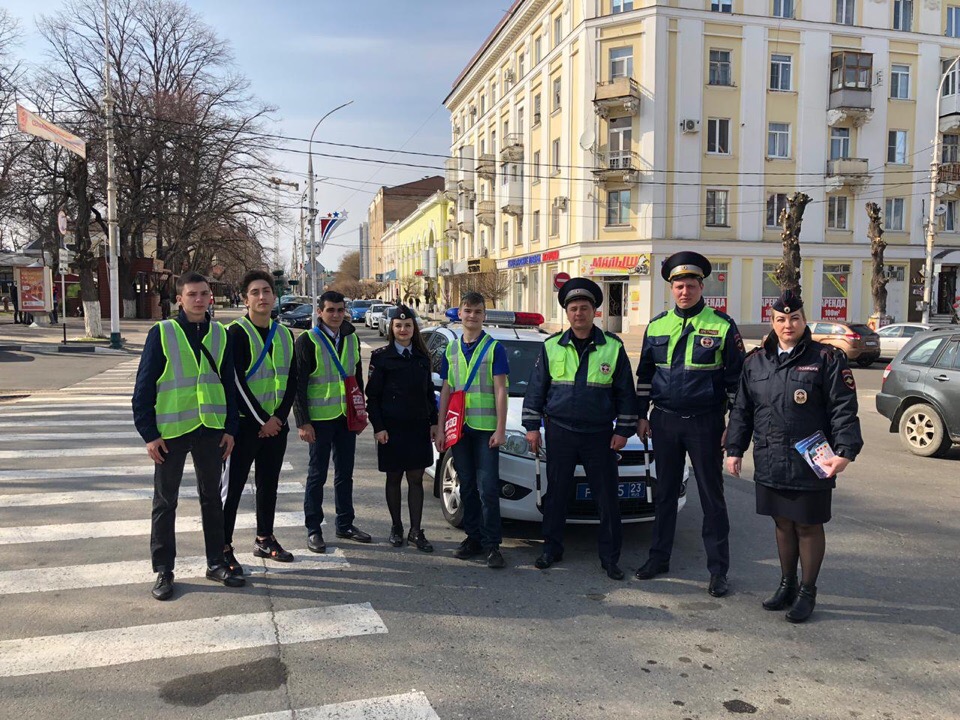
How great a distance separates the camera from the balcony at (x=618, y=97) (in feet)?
107

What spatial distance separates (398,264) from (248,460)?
3621 inches

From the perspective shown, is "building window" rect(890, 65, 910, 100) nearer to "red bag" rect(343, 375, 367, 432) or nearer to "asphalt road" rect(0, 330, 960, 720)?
"asphalt road" rect(0, 330, 960, 720)

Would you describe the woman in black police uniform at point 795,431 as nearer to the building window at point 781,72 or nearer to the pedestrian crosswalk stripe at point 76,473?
the pedestrian crosswalk stripe at point 76,473

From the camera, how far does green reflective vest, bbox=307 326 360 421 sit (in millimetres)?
5285

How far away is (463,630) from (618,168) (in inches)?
1250

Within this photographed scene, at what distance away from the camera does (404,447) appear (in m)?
5.37

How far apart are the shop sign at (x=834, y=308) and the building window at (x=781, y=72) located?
10408mm

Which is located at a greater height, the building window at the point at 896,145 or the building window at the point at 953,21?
the building window at the point at 953,21

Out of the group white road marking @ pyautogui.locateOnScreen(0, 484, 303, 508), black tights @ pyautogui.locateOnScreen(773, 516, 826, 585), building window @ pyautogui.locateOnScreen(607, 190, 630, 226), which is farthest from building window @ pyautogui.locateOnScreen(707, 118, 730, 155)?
black tights @ pyautogui.locateOnScreen(773, 516, 826, 585)

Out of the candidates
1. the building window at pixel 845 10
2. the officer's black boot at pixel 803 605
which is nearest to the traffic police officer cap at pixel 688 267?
the officer's black boot at pixel 803 605

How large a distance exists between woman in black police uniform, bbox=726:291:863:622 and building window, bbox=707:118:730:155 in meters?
32.6

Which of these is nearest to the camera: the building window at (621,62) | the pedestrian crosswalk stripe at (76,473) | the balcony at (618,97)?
the pedestrian crosswalk stripe at (76,473)

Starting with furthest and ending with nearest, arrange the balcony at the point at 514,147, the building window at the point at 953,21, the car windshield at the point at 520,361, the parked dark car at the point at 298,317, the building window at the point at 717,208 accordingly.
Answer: the balcony at the point at 514,147
the parked dark car at the point at 298,317
the building window at the point at 953,21
the building window at the point at 717,208
the car windshield at the point at 520,361

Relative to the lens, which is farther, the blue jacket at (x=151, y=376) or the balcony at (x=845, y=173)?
the balcony at (x=845, y=173)
